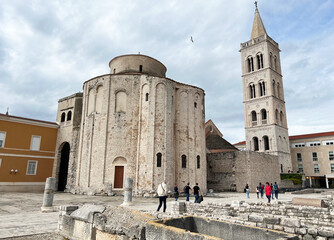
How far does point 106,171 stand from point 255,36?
1750 inches

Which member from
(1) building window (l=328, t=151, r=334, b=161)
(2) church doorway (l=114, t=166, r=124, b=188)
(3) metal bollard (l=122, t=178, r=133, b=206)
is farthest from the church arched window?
(1) building window (l=328, t=151, r=334, b=161)

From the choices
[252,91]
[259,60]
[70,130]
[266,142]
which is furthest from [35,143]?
[259,60]

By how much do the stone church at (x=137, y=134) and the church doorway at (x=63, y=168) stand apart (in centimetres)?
324

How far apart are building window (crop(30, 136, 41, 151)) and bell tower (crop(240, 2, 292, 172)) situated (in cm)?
3639

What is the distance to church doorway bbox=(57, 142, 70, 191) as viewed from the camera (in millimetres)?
25922

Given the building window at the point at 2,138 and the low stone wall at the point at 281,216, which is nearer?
the low stone wall at the point at 281,216

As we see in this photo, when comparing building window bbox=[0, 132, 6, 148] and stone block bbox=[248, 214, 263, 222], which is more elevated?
building window bbox=[0, 132, 6, 148]

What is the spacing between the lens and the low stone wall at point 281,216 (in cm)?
500

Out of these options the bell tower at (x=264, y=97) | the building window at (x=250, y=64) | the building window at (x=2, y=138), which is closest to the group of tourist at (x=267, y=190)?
the bell tower at (x=264, y=97)

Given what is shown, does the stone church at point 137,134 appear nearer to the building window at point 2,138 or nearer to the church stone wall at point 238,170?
the building window at point 2,138

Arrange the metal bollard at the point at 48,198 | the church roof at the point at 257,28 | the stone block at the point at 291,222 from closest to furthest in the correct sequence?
1. the stone block at the point at 291,222
2. the metal bollard at the point at 48,198
3. the church roof at the point at 257,28

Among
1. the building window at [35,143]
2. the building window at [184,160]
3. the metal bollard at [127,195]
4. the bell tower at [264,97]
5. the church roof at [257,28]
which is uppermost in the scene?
the church roof at [257,28]

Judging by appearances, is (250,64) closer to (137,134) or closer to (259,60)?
(259,60)

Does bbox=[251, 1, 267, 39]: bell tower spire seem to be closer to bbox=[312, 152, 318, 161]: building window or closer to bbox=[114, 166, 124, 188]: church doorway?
bbox=[312, 152, 318, 161]: building window
